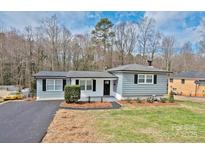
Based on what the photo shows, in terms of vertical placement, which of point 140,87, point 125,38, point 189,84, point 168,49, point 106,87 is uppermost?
point 125,38

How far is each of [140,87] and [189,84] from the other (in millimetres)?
12385

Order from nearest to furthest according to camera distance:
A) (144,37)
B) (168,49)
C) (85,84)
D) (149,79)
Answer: (149,79) → (85,84) → (144,37) → (168,49)

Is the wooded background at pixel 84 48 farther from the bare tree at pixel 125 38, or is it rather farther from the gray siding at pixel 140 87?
the gray siding at pixel 140 87

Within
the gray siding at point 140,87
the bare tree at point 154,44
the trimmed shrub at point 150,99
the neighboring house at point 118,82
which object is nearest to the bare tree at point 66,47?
the neighboring house at point 118,82

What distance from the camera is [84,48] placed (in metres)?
29.4

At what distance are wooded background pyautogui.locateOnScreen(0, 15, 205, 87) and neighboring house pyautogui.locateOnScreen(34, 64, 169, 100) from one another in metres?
11.1

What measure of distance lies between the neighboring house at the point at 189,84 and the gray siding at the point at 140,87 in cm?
1008

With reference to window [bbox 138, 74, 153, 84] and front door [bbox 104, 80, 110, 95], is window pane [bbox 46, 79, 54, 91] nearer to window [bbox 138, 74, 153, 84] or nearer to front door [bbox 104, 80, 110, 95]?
front door [bbox 104, 80, 110, 95]

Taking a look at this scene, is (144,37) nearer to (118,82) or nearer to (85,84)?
(118,82)

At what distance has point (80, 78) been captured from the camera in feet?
50.5

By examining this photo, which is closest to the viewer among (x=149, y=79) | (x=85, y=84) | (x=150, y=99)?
(x=150, y=99)

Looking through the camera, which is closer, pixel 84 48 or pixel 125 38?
pixel 84 48

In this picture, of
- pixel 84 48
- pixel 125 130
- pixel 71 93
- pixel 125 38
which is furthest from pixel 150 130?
pixel 125 38
